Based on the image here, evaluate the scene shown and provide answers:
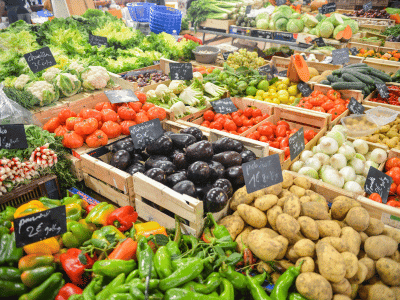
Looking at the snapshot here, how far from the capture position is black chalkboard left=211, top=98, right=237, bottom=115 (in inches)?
144

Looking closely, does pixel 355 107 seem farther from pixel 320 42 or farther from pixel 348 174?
pixel 320 42

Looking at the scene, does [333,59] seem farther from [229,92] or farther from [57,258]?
[57,258]

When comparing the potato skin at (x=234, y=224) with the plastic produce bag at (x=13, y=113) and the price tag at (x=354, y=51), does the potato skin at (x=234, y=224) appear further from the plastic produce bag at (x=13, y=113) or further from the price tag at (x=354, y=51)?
the price tag at (x=354, y=51)

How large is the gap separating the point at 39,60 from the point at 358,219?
3.47 metres

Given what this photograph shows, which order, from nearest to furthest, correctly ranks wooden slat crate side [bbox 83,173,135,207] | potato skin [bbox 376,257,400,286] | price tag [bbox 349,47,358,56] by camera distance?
1. potato skin [bbox 376,257,400,286]
2. wooden slat crate side [bbox 83,173,135,207]
3. price tag [bbox 349,47,358,56]

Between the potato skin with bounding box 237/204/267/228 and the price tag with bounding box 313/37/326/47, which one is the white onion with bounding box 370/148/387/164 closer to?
the potato skin with bounding box 237/204/267/228

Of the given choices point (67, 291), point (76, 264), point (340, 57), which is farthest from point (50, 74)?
point (340, 57)

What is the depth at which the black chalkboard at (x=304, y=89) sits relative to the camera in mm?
4195

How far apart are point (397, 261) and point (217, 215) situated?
45.4 inches

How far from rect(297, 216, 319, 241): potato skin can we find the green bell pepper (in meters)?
1.42

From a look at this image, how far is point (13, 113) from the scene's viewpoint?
8.66 feet

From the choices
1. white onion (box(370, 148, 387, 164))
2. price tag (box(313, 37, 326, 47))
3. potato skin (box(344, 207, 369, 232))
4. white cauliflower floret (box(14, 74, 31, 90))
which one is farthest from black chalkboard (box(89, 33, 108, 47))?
potato skin (box(344, 207, 369, 232))

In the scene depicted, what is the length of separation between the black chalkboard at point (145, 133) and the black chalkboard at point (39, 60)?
5.13 ft

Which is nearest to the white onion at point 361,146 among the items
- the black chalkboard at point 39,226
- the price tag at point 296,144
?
the price tag at point 296,144
